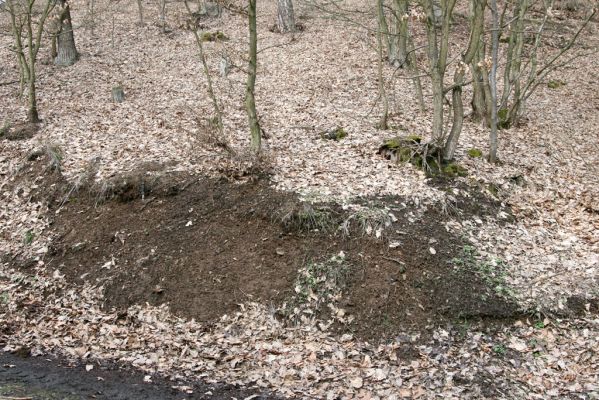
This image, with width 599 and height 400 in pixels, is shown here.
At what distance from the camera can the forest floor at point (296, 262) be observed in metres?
6.04

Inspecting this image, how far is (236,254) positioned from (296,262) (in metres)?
0.91

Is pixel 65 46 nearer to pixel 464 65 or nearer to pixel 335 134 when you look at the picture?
pixel 335 134

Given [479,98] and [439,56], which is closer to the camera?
[439,56]

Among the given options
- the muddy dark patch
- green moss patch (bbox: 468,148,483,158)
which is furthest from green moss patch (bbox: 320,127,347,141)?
the muddy dark patch

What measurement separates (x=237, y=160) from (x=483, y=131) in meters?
5.47

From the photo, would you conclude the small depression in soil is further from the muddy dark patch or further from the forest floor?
the muddy dark patch

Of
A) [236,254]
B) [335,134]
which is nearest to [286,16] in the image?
[335,134]

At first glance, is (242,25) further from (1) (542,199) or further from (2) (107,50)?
(1) (542,199)

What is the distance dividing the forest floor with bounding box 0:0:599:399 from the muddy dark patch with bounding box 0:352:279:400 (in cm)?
3

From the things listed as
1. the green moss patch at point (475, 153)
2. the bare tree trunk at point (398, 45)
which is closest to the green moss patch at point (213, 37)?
the bare tree trunk at point (398, 45)

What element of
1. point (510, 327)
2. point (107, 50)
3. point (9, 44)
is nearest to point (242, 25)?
point (107, 50)

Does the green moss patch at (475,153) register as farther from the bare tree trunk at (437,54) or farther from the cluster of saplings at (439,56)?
the bare tree trunk at (437,54)

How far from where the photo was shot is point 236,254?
7.46 metres

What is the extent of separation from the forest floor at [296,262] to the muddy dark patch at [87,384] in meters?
0.03
